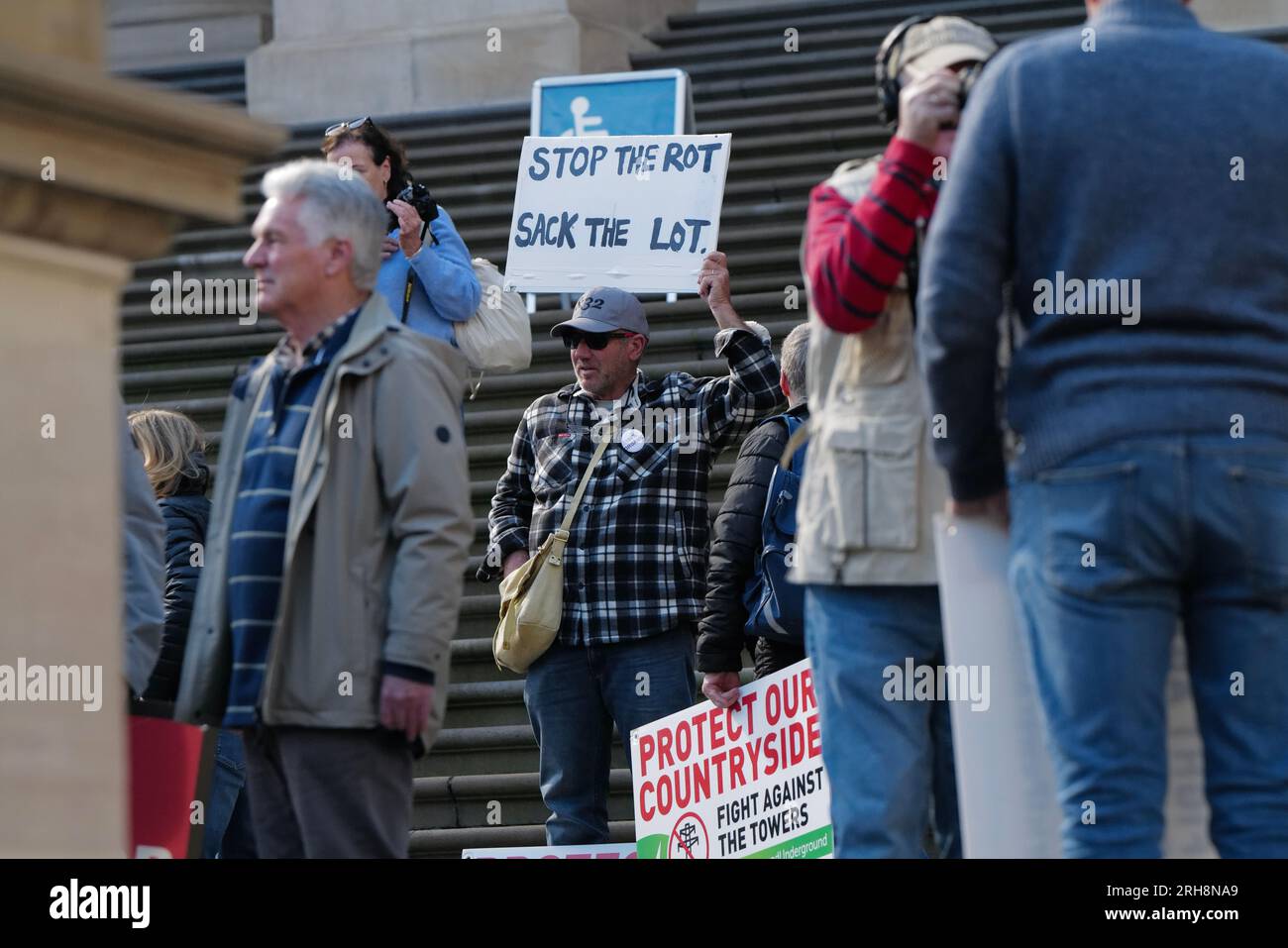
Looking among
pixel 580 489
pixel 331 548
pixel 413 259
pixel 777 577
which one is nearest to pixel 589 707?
pixel 580 489

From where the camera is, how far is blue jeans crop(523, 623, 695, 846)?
7391mm

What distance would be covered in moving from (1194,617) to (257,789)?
2038mm

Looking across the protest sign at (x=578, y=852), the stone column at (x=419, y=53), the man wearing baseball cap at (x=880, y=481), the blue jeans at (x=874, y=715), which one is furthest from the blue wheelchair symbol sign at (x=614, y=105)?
the blue jeans at (x=874, y=715)

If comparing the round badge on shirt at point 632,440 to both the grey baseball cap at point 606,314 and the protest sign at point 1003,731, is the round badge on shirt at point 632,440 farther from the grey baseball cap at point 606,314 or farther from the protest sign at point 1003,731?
the protest sign at point 1003,731

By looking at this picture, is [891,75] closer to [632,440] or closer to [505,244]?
[632,440]

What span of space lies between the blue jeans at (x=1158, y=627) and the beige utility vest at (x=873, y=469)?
55 centimetres

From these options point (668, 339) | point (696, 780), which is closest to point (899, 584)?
point (696, 780)

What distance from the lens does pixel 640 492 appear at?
24.6 feet

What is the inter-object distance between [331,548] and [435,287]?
2793mm

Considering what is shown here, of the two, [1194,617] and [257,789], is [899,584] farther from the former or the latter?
[257,789]

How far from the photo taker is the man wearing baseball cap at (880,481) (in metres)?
4.61

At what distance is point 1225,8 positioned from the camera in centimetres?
1524

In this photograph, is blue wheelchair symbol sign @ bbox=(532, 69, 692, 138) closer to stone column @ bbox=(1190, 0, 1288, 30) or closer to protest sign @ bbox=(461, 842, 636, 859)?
stone column @ bbox=(1190, 0, 1288, 30)
